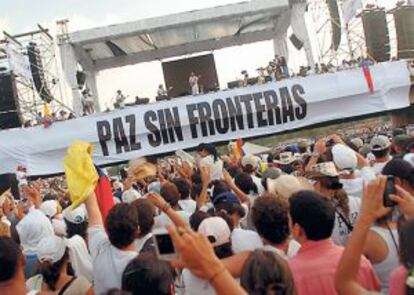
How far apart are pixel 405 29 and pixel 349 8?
271cm

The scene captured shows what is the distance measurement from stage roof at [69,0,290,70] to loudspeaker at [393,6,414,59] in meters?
3.71

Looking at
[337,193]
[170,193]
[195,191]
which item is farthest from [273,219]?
[195,191]

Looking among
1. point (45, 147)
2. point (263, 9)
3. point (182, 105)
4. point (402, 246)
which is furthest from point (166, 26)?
point (402, 246)

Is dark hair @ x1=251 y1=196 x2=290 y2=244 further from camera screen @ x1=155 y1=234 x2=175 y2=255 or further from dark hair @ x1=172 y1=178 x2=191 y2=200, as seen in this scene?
dark hair @ x1=172 y1=178 x2=191 y2=200

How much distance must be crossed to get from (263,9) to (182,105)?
5038 mm

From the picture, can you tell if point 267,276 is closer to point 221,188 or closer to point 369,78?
point 221,188

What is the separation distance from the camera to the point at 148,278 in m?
2.34

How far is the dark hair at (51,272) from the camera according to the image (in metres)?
3.21

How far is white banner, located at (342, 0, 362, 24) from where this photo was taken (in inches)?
687

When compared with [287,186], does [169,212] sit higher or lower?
higher

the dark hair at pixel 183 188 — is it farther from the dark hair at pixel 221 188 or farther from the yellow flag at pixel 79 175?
the yellow flag at pixel 79 175

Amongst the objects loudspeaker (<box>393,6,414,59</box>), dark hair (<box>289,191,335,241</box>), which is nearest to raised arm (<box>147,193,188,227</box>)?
dark hair (<box>289,191,335,241</box>)

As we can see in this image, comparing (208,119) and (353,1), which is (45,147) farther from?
(353,1)

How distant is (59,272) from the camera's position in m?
3.23
